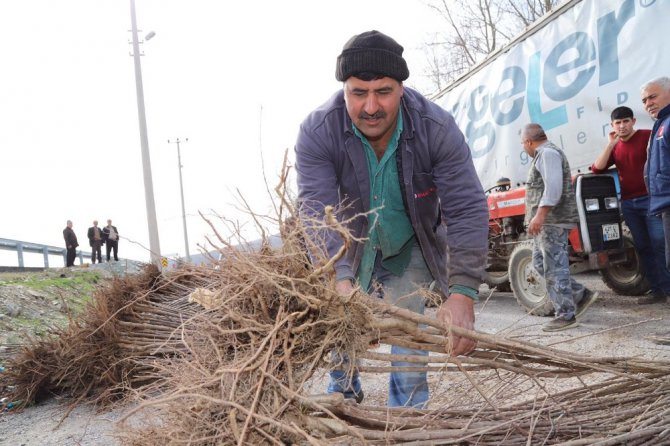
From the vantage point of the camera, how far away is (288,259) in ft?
5.59

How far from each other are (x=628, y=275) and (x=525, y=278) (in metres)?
1.17

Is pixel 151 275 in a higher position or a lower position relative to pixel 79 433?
higher

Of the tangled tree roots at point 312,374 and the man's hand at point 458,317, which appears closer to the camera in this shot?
the tangled tree roots at point 312,374

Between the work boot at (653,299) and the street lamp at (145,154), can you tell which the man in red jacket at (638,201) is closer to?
the work boot at (653,299)

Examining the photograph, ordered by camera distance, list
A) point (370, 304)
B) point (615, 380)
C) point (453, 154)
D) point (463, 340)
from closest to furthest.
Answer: point (370, 304) < point (463, 340) < point (615, 380) < point (453, 154)

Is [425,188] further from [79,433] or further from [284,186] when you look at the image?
[79,433]

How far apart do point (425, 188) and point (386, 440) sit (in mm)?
1399

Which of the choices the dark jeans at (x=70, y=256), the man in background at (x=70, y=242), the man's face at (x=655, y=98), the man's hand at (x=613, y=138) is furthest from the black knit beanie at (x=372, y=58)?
the dark jeans at (x=70, y=256)

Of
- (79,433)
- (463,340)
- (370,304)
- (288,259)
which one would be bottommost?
(79,433)

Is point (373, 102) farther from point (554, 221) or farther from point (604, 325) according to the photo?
point (604, 325)

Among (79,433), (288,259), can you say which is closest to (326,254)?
(288,259)

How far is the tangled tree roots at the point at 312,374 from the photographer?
142 centimetres

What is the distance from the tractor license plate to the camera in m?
5.29

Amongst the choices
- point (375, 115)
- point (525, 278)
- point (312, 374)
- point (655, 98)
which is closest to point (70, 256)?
point (525, 278)
